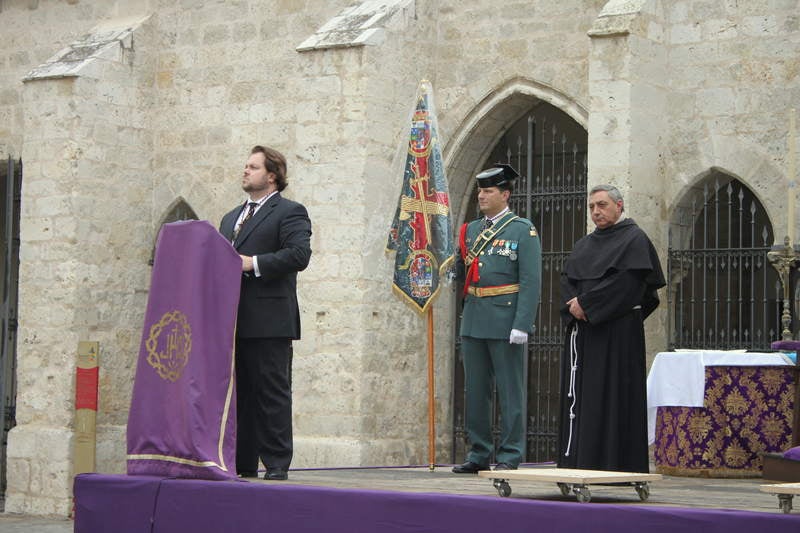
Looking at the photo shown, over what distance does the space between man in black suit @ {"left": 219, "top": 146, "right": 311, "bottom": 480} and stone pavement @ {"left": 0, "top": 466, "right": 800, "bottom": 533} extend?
266mm

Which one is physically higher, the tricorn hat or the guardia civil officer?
the tricorn hat

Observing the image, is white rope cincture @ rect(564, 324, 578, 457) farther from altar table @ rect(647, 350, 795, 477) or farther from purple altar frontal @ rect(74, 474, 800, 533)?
purple altar frontal @ rect(74, 474, 800, 533)

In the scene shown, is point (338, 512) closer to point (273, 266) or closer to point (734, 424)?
point (273, 266)

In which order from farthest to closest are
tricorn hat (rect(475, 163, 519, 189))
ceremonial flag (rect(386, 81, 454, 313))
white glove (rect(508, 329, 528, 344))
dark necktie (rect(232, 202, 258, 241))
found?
ceremonial flag (rect(386, 81, 454, 313)) → tricorn hat (rect(475, 163, 519, 189)) → white glove (rect(508, 329, 528, 344)) → dark necktie (rect(232, 202, 258, 241))

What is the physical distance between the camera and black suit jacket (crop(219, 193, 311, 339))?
7.43 metres

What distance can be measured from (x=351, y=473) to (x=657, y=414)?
222 centimetres

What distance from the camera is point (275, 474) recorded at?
7.50 m

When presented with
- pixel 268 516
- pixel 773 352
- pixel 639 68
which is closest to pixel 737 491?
pixel 773 352

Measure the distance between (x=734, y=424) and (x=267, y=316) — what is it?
347 centimetres

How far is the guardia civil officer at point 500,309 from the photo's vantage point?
8312 millimetres

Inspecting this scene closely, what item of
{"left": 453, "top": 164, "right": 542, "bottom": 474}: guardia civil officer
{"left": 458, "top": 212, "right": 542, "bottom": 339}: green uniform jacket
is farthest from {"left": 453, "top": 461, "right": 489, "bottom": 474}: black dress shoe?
{"left": 458, "top": 212, "right": 542, "bottom": 339}: green uniform jacket

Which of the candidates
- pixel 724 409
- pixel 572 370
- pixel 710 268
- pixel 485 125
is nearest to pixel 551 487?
pixel 572 370

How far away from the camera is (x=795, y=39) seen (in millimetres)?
11789

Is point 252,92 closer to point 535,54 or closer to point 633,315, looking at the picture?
point 535,54
